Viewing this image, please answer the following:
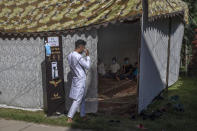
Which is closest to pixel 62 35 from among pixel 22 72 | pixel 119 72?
pixel 22 72

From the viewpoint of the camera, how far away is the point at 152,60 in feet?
22.5

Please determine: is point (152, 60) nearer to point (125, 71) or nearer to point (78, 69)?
point (78, 69)

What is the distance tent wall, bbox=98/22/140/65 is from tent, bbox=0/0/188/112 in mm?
4879

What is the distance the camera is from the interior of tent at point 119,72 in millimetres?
6902

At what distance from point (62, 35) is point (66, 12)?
0.72 meters

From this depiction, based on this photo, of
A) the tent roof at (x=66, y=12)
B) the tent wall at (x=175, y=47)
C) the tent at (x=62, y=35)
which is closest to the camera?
the tent roof at (x=66, y=12)

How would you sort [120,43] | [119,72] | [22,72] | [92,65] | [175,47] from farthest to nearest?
[120,43], [119,72], [175,47], [22,72], [92,65]

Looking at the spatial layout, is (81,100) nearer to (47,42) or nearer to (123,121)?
(123,121)

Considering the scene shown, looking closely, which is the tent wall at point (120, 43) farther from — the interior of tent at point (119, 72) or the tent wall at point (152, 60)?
the tent wall at point (152, 60)

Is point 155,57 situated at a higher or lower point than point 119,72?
higher

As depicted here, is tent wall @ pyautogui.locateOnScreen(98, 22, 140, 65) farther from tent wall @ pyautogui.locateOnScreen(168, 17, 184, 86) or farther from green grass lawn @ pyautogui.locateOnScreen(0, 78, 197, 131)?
green grass lawn @ pyautogui.locateOnScreen(0, 78, 197, 131)

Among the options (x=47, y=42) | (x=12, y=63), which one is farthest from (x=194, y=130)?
(x=12, y=63)

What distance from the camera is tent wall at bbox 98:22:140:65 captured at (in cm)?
1245

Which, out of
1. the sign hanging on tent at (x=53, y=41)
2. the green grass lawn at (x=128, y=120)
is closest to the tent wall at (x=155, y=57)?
the green grass lawn at (x=128, y=120)
